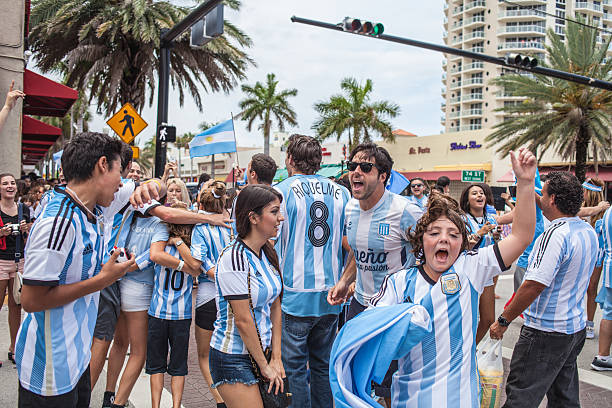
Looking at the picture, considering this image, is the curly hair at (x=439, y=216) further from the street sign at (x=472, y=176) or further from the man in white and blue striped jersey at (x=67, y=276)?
the street sign at (x=472, y=176)

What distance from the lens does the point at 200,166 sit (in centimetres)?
8000

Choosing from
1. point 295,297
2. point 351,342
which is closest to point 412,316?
point 351,342

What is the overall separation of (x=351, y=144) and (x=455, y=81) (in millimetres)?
54885

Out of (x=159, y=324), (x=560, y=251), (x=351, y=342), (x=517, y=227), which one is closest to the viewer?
(x=351, y=342)

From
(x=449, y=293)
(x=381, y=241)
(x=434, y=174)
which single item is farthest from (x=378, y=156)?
(x=434, y=174)

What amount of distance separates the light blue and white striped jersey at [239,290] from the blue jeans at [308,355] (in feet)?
2.16

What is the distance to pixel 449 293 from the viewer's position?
260 centimetres

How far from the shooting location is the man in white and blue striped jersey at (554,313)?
3594 mm

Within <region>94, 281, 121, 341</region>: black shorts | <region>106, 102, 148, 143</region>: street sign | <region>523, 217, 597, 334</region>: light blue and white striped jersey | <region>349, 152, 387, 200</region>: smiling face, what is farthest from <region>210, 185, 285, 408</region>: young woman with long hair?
<region>106, 102, 148, 143</region>: street sign

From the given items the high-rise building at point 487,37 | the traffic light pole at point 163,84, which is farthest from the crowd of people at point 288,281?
the high-rise building at point 487,37

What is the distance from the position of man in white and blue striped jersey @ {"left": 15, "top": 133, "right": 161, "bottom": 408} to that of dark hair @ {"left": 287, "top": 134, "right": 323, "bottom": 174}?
162 centimetres

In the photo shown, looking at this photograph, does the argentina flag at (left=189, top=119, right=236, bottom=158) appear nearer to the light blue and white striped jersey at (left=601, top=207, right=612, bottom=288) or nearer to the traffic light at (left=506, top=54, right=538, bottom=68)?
the light blue and white striped jersey at (left=601, top=207, right=612, bottom=288)

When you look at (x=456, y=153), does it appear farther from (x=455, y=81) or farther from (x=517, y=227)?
(x=455, y=81)

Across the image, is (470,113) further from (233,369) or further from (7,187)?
(233,369)
